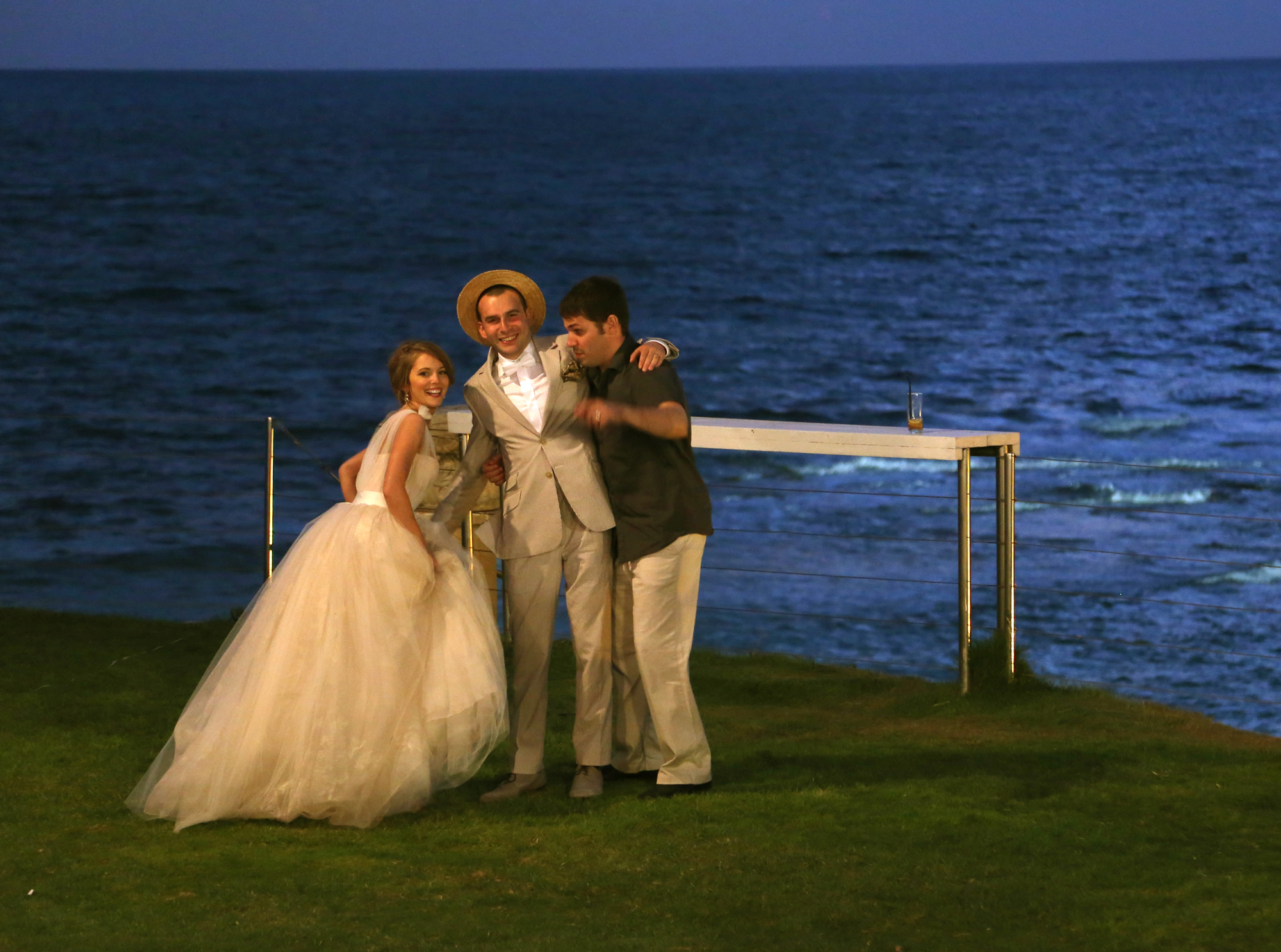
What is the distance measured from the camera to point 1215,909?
12.3ft

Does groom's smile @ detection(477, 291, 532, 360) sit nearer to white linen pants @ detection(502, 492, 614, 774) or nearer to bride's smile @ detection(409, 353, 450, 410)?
bride's smile @ detection(409, 353, 450, 410)

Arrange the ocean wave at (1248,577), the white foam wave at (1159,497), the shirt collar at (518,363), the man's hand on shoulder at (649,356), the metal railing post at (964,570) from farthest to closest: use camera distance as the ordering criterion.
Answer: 1. the white foam wave at (1159,497)
2. the ocean wave at (1248,577)
3. the metal railing post at (964,570)
4. the shirt collar at (518,363)
5. the man's hand on shoulder at (649,356)

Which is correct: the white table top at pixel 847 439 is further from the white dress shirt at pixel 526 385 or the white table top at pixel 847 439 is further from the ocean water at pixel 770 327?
the white dress shirt at pixel 526 385

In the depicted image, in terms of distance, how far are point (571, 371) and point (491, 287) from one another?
35 centimetres

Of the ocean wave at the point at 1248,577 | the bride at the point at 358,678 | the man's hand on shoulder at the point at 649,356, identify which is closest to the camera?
the bride at the point at 358,678

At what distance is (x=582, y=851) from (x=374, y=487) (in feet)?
4.07

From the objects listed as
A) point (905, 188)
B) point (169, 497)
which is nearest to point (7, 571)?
point (169, 497)

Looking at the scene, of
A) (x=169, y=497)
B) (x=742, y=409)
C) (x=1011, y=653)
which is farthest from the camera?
(x=742, y=409)

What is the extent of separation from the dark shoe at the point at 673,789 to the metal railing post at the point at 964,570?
1.61 m

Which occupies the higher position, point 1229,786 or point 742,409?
point 742,409

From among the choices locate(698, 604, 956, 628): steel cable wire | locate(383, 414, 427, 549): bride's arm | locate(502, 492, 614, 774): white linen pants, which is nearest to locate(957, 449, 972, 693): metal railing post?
locate(698, 604, 956, 628): steel cable wire

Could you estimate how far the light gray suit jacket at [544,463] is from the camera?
4754mm

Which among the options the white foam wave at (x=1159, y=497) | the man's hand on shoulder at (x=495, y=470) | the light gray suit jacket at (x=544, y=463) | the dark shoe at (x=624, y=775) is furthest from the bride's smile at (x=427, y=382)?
the white foam wave at (x=1159, y=497)

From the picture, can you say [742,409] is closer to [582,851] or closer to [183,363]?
[183,363]
